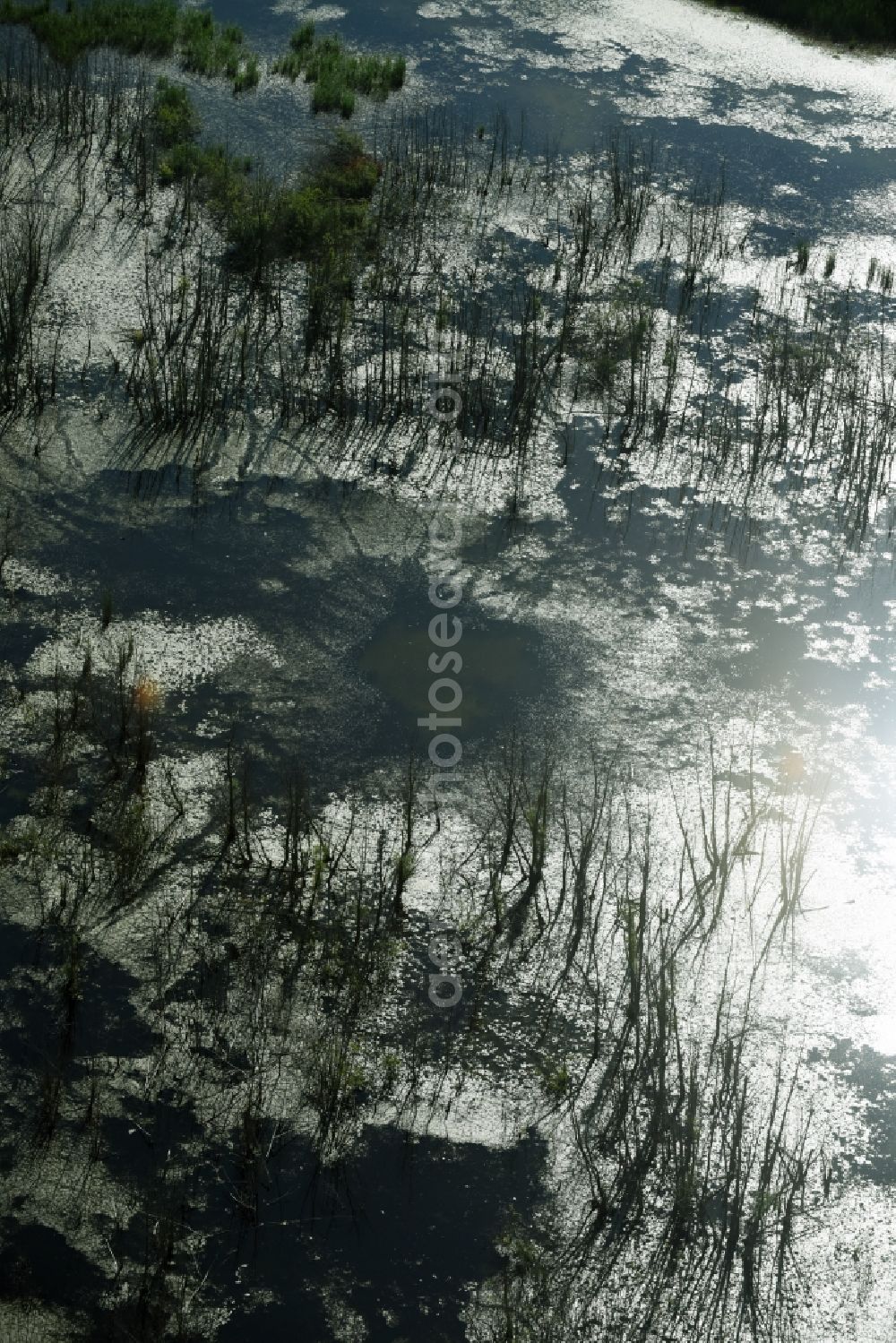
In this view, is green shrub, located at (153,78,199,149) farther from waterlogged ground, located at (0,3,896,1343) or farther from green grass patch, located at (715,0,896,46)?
green grass patch, located at (715,0,896,46)

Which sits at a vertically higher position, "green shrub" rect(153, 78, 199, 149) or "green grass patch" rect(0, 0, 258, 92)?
"green grass patch" rect(0, 0, 258, 92)

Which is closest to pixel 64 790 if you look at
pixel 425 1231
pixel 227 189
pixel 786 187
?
pixel 425 1231

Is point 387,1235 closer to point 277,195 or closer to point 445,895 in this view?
point 445,895

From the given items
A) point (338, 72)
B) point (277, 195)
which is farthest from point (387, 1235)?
point (338, 72)

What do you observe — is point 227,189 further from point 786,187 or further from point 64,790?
point 64,790

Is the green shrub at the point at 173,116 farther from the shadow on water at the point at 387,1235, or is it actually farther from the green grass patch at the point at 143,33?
the shadow on water at the point at 387,1235

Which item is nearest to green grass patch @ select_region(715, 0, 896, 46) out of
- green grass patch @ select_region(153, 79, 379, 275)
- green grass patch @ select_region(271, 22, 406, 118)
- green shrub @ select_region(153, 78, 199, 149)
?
green grass patch @ select_region(271, 22, 406, 118)
